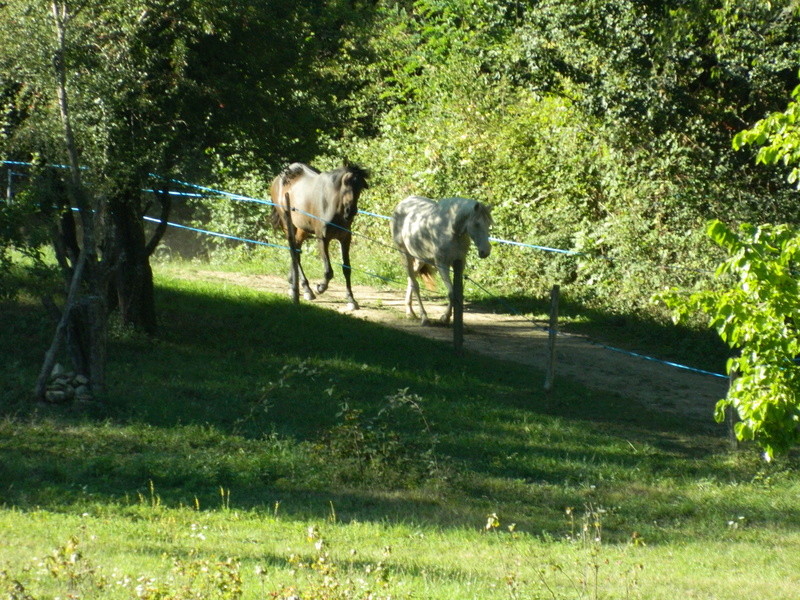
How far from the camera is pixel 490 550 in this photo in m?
7.23

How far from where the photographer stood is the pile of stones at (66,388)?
427 inches

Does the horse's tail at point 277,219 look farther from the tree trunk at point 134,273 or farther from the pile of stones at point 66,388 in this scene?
the pile of stones at point 66,388

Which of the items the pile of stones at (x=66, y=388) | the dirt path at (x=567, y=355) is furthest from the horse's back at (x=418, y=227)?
the pile of stones at (x=66, y=388)

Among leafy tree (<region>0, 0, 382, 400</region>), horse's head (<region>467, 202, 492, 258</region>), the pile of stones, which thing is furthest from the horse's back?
the pile of stones

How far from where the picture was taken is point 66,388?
10.9m

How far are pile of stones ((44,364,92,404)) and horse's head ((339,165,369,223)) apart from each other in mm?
7265

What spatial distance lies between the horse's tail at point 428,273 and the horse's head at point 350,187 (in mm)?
1486

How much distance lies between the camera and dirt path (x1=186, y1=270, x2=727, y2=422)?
1416 cm

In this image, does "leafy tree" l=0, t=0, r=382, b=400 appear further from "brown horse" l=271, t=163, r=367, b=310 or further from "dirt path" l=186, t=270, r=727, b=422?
"dirt path" l=186, t=270, r=727, b=422

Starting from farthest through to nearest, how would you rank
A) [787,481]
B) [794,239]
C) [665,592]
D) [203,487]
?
[787,481] < [203,487] < [794,239] < [665,592]

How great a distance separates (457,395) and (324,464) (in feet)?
11.7

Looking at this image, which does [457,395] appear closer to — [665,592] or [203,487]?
[203,487]

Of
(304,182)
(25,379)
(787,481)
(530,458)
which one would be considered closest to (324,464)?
(530,458)

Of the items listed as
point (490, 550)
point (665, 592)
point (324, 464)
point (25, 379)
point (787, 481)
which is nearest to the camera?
point (665, 592)
